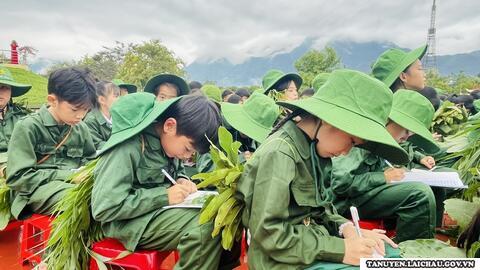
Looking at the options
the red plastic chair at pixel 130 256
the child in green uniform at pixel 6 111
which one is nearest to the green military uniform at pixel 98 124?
the child in green uniform at pixel 6 111

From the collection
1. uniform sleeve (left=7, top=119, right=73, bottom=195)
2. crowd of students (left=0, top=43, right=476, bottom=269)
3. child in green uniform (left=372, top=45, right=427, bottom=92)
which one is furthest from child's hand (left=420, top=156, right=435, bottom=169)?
uniform sleeve (left=7, top=119, right=73, bottom=195)

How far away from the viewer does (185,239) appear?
1.65 meters

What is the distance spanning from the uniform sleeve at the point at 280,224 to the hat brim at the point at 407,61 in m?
2.57

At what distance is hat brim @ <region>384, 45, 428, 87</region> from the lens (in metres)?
3.54

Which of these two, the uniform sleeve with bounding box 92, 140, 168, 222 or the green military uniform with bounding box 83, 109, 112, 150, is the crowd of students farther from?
the green military uniform with bounding box 83, 109, 112, 150

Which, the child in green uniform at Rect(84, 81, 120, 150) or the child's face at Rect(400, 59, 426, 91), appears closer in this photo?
the child's face at Rect(400, 59, 426, 91)

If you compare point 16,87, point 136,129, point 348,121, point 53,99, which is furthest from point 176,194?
point 16,87

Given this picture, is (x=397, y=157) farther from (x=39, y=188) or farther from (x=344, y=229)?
(x=39, y=188)

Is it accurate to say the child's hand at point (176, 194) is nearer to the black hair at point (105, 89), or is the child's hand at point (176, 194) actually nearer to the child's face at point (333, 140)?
the child's face at point (333, 140)

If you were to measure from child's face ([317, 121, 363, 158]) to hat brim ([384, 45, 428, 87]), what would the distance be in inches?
92.2

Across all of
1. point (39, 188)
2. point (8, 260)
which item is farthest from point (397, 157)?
point (8, 260)

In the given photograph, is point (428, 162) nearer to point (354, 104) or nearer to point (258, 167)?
point (354, 104)

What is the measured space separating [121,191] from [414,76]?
306cm

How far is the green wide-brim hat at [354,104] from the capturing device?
140 cm
